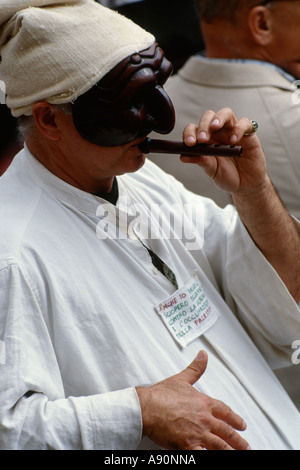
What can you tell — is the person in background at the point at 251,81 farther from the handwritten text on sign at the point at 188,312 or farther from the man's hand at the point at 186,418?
the man's hand at the point at 186,418

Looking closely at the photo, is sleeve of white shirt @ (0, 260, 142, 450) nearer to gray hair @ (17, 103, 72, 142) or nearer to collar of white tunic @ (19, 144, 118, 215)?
collar of white tunic @ (19, 144, 118, 215)

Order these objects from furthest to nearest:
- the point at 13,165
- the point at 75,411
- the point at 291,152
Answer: the point at 291,152 → the point at 13,165 → the point at 75,411

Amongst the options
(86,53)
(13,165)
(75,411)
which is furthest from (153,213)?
(75,411)

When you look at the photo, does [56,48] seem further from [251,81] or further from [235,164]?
[251,81]

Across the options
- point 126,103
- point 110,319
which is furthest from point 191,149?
point 110,319

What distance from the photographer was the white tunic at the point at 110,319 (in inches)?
63.5

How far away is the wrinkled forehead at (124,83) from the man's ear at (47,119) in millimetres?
100

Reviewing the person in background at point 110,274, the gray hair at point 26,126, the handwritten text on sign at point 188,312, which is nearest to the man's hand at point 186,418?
the person in background at point 110,274

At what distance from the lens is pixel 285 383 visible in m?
2.49

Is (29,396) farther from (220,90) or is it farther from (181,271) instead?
(220,90)

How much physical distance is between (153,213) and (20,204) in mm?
500

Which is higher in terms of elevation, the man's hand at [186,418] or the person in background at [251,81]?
the person in background at [251,81]

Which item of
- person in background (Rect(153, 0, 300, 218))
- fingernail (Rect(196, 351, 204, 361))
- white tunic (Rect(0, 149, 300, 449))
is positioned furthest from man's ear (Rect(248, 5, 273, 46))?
fingernail (Rect(196, 351, 204, 361))

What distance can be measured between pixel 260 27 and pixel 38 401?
A: 215 cm
